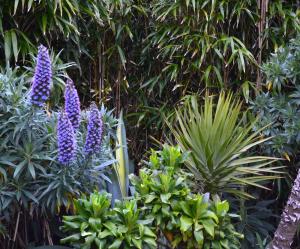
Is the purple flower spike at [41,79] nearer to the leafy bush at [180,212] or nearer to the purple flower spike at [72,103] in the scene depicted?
the purple flower spike at [72,103]

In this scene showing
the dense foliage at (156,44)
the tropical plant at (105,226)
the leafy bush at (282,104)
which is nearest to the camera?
the tropical plant at (105,226)

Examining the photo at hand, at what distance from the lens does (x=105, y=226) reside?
2.51 metres

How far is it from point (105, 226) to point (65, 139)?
0.47 metres

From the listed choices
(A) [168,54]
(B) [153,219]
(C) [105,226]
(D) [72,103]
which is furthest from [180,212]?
(A) [168,54]

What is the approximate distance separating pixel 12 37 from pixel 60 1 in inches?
15.4

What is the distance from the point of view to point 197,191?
3.18 meters

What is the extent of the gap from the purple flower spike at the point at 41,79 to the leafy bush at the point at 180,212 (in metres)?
0.66

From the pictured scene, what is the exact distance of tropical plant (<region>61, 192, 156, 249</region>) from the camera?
8.12ft

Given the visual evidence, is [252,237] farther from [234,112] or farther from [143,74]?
[143,74]

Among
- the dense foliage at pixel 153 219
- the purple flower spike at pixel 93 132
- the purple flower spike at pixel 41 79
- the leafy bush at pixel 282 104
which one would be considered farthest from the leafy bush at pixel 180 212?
the leafy bush at pixel 282 104

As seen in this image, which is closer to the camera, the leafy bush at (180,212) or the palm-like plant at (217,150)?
the leafy bush at (180,212)

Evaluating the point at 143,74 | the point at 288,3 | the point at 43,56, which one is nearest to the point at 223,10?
the point at 288,3

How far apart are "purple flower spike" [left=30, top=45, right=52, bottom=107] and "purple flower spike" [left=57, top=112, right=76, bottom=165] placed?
0.14 m

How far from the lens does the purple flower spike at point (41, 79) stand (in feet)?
8.23
